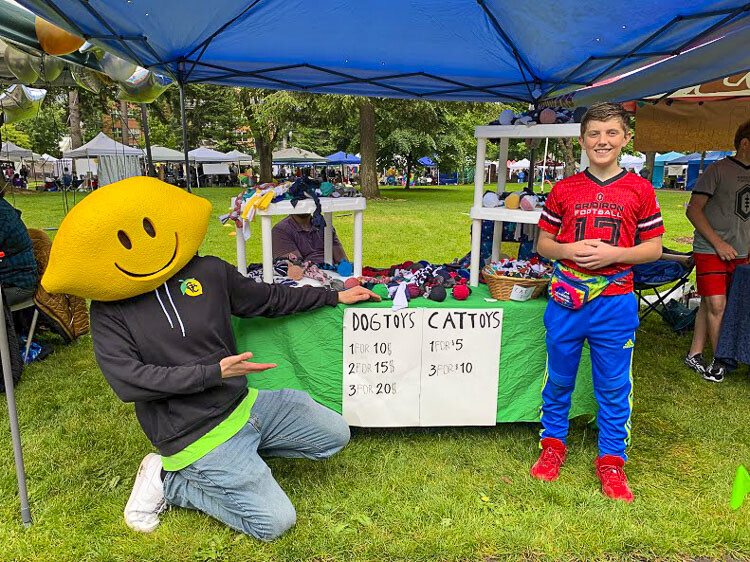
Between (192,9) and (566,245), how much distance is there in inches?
81.5

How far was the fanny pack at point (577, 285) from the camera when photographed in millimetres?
2146

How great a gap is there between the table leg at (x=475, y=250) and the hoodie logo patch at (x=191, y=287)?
1.46m

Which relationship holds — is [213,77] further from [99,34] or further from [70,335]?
[70,335]

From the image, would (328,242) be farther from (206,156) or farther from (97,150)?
(206,156)

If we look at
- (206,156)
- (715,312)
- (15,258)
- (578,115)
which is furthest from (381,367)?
(206,156)

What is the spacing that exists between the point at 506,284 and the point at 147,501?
186 centimetres

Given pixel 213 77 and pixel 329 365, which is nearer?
pixel 329 365

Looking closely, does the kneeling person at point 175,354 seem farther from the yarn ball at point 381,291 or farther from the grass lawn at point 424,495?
the yarn ball at point 381,291

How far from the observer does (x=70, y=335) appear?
4246mm

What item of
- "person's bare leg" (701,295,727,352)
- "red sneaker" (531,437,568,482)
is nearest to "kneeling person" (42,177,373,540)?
"red sneaker" (531,437,568,482)

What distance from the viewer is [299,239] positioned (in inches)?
149

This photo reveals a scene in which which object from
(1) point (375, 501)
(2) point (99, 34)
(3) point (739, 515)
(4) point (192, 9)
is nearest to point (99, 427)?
(1) point (375, 501)

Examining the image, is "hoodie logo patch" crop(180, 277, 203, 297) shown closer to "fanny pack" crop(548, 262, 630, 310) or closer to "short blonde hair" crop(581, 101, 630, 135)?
"fanny pack" crop(548, 262, 630, 310)

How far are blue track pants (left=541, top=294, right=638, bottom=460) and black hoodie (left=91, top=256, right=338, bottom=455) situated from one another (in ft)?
4.42
